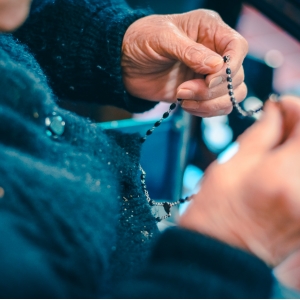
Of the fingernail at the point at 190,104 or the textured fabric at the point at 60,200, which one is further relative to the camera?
the fingernail at the point at 190,104

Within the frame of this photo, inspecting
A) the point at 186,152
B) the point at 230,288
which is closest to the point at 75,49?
the point at 230,288

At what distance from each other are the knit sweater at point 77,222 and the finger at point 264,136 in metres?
0.10

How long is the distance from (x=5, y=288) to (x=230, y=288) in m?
0.16

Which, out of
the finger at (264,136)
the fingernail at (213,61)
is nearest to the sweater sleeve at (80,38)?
the fingernail at (213,61)

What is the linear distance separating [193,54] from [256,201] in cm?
23

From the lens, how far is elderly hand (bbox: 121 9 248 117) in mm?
428

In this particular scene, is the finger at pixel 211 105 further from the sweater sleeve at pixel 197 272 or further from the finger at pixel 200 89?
the sweater sleeve at pixel 197 272

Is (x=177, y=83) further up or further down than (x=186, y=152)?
further up

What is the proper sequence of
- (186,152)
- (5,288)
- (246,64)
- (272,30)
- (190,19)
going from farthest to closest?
(272,30), (186,152), (246,64), (190,19), (5,288)

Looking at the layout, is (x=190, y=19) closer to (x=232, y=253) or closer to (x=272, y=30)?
(x=232, y=253)

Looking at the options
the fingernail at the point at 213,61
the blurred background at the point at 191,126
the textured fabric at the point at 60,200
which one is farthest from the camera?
the blurred background at the point at 191,126

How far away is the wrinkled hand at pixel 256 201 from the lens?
0.26 meters

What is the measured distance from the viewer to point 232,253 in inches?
9.9

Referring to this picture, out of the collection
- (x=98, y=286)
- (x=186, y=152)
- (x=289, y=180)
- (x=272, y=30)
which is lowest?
(x=186, y=152)
